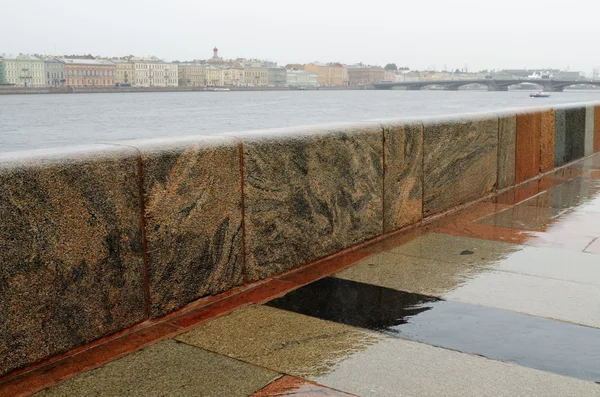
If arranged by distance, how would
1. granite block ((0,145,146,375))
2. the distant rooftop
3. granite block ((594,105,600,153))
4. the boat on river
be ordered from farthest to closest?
1. the distant rooftop
2. the boat on river
3. granite block ((594,105,600,153))
4. granite block ((0,145,146,375))

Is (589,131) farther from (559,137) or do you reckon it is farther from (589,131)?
(559,137)

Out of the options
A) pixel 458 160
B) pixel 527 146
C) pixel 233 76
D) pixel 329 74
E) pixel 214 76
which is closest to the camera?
pixel 458 160

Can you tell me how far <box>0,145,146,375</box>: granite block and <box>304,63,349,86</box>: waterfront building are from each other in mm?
175275

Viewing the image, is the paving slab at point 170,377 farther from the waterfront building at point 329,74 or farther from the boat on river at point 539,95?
the waterfront building at point 329,74

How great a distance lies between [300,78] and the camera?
167375mm

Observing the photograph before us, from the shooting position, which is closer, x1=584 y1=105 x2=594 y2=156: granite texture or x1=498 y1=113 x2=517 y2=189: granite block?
x1=498 y1=113 x2=517 y2=189: granite block

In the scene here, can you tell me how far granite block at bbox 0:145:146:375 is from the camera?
2137 mm

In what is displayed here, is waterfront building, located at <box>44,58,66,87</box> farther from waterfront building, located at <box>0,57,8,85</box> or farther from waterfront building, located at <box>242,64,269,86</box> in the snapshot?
waterfront building, located at <box>242,64,269,86</box>

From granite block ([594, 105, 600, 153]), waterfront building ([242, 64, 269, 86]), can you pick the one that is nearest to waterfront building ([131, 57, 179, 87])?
waterfront building ([242, 64, 269, 86])

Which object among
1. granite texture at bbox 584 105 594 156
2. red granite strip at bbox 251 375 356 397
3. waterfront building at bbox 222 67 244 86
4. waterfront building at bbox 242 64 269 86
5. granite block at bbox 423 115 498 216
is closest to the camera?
red granite strip at bbox 251 375 356 397

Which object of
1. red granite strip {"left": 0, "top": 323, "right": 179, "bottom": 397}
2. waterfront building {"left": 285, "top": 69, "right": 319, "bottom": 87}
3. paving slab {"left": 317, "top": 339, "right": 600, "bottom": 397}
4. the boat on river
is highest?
waterfront building {"left": 285, "top": 69, "right": 319, "bottom": 87}

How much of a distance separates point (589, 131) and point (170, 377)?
7.55m

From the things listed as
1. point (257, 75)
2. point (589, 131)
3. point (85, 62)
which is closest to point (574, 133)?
point (589, 131)

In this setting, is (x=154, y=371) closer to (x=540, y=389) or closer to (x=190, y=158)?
(x=190, y=158)
